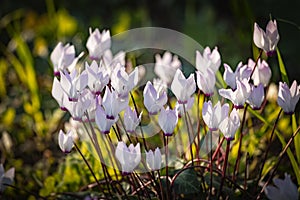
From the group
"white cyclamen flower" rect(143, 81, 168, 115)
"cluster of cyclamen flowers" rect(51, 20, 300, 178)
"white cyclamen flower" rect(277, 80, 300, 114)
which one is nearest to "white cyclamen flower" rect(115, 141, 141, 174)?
"cluster of cyclamen flowers" rect(51, 20, 300, 178)

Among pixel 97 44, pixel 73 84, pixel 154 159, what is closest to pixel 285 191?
pixel 154 159

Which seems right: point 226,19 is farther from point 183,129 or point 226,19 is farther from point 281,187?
point 281,187

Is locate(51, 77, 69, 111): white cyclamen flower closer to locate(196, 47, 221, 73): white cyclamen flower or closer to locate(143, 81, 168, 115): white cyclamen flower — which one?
locate(143, 81, 168, 115): white cyclamen flower

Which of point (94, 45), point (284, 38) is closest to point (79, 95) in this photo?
point (94, 45)

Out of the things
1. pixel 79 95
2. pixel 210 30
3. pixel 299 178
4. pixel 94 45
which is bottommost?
pixel 299 178

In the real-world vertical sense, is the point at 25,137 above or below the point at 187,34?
below

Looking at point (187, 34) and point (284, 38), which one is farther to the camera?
point (284, 38)

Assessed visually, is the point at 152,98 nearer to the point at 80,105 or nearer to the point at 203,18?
the point at 80,105

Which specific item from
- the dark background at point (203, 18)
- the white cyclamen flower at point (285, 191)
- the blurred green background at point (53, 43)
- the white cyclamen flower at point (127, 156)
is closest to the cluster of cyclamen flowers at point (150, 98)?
the white cyclamen flower at point (127, 156)
